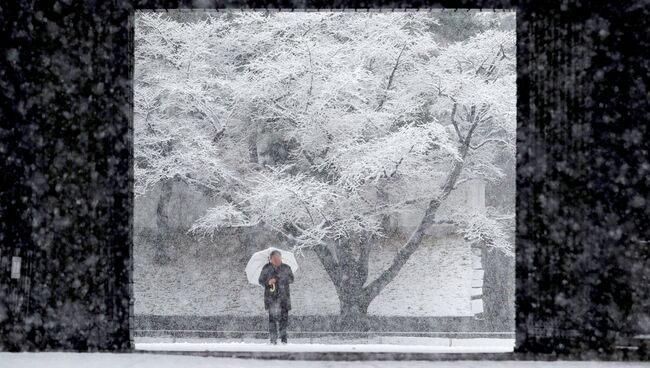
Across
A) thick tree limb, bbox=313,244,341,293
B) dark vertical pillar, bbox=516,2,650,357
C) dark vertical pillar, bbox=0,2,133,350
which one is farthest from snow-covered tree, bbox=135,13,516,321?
dark vertical pillar, bbox=0,2,133,350

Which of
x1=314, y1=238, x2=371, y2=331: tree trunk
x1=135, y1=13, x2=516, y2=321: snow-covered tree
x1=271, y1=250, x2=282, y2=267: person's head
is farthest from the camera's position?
x1=314, y1=238, x2=371, y2=331: tree trunk

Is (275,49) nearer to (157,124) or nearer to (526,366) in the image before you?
(157,124)

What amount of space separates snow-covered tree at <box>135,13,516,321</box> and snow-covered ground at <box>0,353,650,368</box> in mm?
9335

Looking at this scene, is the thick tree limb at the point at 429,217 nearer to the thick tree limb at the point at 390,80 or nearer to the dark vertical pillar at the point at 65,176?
the thick tree limb at the point at 390,80

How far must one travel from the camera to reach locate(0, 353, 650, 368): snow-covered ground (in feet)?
19.1

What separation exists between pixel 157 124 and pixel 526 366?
13462 millimetres

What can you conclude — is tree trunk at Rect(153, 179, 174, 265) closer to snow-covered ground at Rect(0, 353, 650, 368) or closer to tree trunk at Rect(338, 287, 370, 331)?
tree trunk at Rect(338, 287, 370, 331)

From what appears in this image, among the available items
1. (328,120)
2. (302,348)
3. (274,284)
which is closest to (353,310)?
(328,120)

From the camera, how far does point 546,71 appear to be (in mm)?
6312

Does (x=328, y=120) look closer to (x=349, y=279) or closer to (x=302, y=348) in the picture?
(x=349, y=279)

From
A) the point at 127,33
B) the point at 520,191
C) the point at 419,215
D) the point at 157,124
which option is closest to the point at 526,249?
the point at 520,191

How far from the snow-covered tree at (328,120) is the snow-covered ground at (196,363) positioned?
9.34 m

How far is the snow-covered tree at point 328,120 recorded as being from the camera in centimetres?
1623

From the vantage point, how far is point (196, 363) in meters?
6.10
